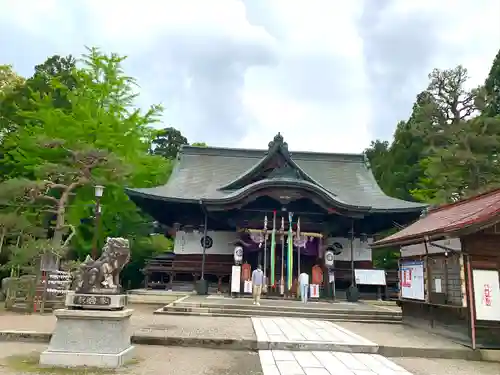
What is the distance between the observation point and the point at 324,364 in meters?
6.07

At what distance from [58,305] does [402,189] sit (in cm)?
2370

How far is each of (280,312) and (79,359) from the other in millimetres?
7056

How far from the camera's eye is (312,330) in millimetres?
8797

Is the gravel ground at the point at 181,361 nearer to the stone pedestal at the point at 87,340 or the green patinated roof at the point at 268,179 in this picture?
the stone pedestal at the point at 87,340

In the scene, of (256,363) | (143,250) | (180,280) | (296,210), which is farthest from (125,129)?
(256,363)

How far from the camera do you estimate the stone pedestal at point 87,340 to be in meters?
5.61

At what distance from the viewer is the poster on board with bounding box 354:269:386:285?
15875 millimetres

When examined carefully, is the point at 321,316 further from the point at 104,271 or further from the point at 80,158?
the point at 80,158

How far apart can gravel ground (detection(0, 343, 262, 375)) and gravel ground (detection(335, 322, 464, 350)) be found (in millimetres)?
3047

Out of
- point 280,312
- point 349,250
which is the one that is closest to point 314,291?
point 349,250

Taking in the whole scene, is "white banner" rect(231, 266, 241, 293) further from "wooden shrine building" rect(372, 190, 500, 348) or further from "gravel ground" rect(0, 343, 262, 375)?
"gravel ground" rect(0, 343, 262, 375)

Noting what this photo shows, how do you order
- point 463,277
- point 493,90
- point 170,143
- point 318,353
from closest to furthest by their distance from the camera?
point 318,353 < point 463,277 < point 493,90 < point 170,143

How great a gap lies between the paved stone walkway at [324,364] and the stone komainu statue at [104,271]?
107 inches

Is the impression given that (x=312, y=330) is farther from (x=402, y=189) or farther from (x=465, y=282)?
(x=402, y=189)
